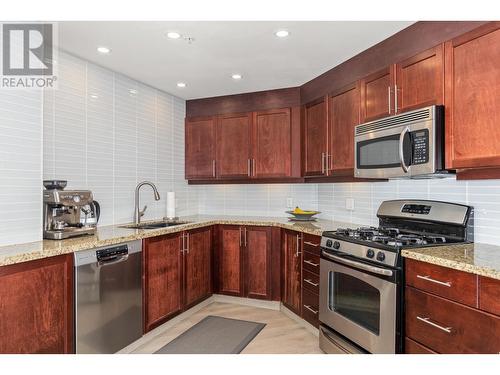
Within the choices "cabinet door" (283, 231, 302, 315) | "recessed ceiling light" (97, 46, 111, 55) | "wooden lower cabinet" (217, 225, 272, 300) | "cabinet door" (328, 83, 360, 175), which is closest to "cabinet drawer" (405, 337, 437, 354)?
"cabinet door" (283, 231, 302, 315)

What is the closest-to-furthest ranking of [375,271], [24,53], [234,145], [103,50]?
[375,271] → [24,53] → [103,50] → [234,145]

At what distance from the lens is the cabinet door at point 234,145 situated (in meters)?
3.88

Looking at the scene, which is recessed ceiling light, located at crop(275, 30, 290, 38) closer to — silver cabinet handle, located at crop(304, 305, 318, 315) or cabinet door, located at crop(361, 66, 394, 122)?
cabinet door, located at crop(361, 66, 394, 122)

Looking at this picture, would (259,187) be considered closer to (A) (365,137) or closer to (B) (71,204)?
(A) (365,137)

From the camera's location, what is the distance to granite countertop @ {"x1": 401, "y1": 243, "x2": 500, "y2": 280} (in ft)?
4.98

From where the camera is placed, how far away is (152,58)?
2855mm

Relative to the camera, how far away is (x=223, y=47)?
2.63 m

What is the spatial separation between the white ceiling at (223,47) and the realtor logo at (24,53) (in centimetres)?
15

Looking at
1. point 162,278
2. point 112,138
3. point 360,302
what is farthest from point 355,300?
point 112,138

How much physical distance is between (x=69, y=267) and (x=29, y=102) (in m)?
1.08

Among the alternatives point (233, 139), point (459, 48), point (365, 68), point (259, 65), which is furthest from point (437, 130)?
point (233, 139)

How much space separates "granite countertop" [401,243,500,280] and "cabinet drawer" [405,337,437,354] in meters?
0.45

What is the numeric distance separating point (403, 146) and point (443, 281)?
2.90 ft

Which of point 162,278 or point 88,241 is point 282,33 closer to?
point 88,241
